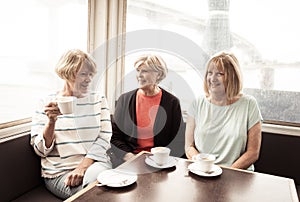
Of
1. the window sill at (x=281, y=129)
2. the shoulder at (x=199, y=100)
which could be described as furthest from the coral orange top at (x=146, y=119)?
the window sill at (x=281, y=129)

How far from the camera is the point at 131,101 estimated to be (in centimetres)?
204

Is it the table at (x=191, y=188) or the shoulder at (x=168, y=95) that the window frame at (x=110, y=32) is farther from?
the table at (x=191, y=188)

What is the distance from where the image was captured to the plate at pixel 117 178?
4.11ft

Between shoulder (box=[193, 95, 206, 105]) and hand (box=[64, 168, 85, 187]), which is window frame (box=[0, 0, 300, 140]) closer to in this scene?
Result: shoulder (box=[193, 95, 206, 105])

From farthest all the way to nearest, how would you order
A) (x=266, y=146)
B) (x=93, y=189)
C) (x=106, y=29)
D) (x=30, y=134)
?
1. (x=106, y=29)
2. (x=266, y=146)
3. (x=30, y=134)
4. (x=93, y=189)

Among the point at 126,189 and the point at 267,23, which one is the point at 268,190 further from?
the point at 267,23

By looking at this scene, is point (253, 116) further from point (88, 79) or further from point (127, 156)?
point (88, 79)

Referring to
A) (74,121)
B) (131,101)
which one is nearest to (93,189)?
(74,121)

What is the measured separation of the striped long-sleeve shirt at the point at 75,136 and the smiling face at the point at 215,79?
68cm

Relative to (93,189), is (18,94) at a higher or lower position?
higher

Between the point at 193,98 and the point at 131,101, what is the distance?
41 cm

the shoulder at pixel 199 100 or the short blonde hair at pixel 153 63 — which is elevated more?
the short blonde hair at pixel 153 63

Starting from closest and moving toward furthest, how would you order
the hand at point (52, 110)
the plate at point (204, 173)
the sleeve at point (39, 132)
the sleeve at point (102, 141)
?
the plate at point (204, 173) < the hand at point (52, 110) < the sleeve at point (39, 132) < the sleeve at point (102, 141)

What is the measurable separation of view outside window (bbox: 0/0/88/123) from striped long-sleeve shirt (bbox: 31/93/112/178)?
24 centimetres
